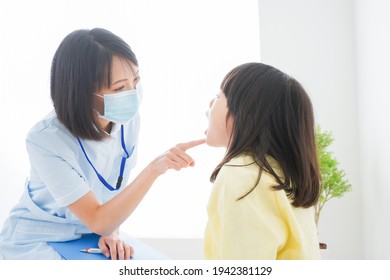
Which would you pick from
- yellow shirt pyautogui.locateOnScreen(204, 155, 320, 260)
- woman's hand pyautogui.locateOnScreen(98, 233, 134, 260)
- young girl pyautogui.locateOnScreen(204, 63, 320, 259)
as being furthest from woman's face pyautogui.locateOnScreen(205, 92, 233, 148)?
woman's hand pyautogui.locateOnScreen(98, 233, 134, 260)

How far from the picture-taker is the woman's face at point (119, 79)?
1.62 m

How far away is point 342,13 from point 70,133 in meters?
1.73

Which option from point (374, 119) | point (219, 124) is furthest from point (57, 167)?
point (374, 119)

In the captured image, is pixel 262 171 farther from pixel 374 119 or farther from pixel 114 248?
pixel 374 119

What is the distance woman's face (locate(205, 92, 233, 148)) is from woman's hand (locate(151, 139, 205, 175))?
16 cm

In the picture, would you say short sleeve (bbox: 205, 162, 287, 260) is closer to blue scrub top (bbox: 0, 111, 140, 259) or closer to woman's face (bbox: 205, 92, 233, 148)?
woman's face (bbox: 205, 92, 233, 148)

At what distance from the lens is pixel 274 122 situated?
1.33 metres

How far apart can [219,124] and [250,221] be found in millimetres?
320

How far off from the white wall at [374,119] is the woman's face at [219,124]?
107 centimetres

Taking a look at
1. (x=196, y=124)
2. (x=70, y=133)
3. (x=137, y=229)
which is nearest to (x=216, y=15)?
(x=196, y=124)

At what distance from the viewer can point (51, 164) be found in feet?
5.23

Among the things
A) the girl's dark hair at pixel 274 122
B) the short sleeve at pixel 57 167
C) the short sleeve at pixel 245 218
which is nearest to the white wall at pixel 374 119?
the girl's dark hair at pixel 274 122

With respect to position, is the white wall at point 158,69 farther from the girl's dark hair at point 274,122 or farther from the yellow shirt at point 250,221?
the yellow shirt at point 250,221

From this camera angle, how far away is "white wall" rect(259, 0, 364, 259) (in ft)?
9.16
